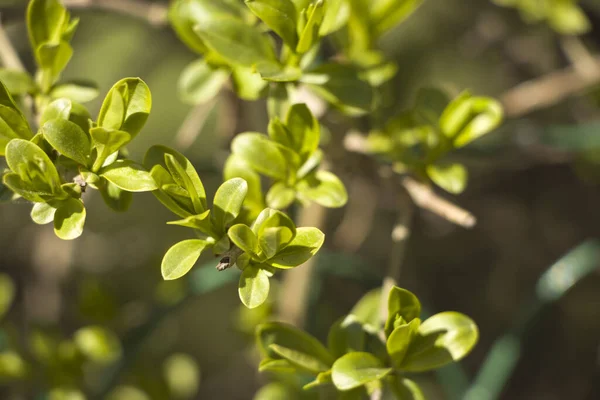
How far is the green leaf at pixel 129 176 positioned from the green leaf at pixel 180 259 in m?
0.05

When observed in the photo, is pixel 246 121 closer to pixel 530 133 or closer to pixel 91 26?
pixel 530 133

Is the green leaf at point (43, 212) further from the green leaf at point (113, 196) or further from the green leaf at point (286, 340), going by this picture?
the green leaf at point (286, 340)

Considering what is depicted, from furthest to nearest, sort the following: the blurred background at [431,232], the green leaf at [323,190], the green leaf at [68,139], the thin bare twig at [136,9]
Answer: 1. the blurred background at [431,232]
2. the thin bare twig at [136,9]
3. the green leaf at [323,190]
4. the green leaf at [68,139]

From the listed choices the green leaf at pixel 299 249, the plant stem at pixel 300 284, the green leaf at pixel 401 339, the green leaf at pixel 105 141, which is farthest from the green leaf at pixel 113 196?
the plant stem at pixel 300 284

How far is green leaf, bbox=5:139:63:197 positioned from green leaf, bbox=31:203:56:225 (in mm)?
14

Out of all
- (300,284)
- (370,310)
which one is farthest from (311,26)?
(300,284)

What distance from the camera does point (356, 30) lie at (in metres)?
0.66

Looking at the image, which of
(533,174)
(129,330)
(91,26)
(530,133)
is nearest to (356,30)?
(530,133)

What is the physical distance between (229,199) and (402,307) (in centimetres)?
16

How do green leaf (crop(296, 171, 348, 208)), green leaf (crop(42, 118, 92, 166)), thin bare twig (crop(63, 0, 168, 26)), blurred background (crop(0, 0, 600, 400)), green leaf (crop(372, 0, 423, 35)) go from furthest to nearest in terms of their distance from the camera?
blurred background (crop(0, 0, 600, 400)) < thin bare twig (crop(63, 0, 168, 26)) < green leaf (crop(372, 0, 423, 35)) < green leaf (crop(296, 171, 348, 208)) < green leaf (crop(42, 118, 92, 166))

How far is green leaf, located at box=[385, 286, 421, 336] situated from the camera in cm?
48

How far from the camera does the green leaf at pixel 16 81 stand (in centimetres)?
53

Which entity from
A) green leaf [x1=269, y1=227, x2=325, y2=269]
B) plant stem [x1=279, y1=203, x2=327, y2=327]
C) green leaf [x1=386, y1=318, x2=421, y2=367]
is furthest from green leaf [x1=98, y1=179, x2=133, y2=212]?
plant stem [x1=279, y1=203, x2=327, y2=327]

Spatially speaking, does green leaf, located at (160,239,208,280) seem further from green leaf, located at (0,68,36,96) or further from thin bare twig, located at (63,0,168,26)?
thin bare twig, located at (63,0,168,26)
